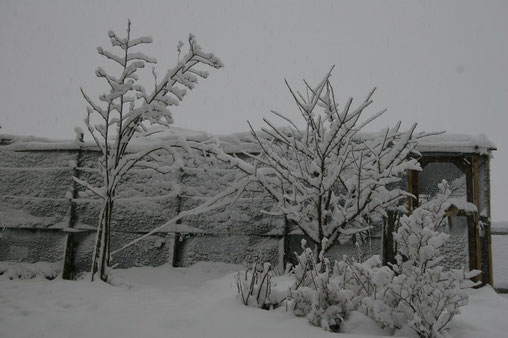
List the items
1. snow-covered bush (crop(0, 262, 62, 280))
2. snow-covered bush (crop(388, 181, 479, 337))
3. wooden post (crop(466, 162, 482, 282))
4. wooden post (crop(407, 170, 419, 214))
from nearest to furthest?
snow-covered bush (crop(388, 181, 479, 337)), wooden post (crop(466, 162, 482, 282)), snow-covered bush (crop(0, 262, 62, 280)), wooden post (crop(407, 170, 419, 214))

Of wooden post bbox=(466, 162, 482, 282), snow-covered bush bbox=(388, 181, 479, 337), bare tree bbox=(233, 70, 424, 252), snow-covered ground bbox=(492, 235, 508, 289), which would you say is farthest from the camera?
snow-covered ground bbox=(492, 235, 508, 289)

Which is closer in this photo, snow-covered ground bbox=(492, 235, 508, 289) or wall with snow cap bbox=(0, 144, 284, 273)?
wall with snow cap bbox=(0, 144, 284, 273)

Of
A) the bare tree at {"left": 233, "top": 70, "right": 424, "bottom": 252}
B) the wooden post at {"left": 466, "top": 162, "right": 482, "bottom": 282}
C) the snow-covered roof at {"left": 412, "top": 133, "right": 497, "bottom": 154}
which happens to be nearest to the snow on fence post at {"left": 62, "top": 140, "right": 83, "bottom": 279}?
the bare tree at {"left": 233, "top": 70, "right": 424, "bottom": 252}

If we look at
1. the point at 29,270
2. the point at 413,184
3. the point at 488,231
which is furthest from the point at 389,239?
the point at 29,270

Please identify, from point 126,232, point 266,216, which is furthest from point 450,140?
point 126,232

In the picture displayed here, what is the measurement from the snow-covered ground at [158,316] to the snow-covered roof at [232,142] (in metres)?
2.77

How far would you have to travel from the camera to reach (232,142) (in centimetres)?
712

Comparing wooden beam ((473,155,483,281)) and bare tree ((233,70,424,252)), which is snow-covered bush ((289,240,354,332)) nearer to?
bare tree ((233,70,424,252))

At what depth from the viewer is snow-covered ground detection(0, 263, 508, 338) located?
2.57 m

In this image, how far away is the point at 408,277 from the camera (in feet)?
8.55

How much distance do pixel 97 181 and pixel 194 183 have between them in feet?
6.23

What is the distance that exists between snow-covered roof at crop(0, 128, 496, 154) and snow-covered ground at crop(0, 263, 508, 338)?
2.77 m

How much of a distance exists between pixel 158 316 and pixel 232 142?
175 inches

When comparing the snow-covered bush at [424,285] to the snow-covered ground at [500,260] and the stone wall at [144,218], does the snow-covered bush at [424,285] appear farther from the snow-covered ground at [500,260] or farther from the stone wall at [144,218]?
the snow-covered ground at [500,260]
